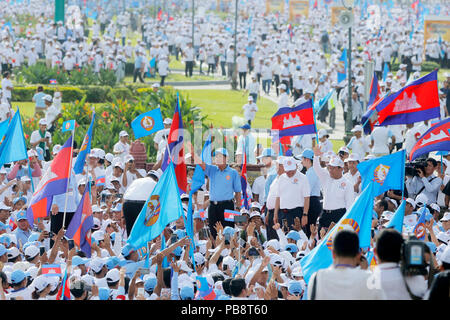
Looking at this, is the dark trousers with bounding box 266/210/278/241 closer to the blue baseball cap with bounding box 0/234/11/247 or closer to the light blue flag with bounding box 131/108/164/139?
the light blue flag with bounding box 131/108/164/139

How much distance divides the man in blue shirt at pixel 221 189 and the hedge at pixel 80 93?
55.6 feet

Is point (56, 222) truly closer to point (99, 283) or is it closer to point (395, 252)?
point (99, 283)

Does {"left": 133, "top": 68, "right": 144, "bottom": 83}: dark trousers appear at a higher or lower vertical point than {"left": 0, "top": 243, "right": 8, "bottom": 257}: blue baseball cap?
lower

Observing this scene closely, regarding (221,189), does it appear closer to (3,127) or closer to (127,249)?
(127,249)

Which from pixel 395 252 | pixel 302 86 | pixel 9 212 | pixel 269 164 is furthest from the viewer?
pixel 302 86

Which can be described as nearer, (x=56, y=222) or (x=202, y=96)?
(x=56, y=222)

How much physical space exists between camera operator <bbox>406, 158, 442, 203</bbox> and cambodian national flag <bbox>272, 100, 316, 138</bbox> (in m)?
1.69

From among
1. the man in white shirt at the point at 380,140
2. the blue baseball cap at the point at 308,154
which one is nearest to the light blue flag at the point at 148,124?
the blue baseball cap at the point at 308,154

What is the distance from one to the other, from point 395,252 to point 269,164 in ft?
27.8

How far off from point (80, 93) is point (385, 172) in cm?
1925

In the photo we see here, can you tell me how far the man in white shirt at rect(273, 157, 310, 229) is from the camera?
13125mm

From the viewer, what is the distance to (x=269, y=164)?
49.1 ft

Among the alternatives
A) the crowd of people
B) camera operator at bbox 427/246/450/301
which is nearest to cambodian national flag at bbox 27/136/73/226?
the crowd of people
